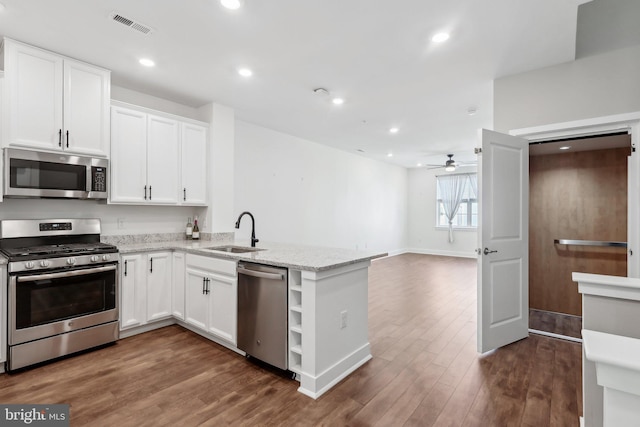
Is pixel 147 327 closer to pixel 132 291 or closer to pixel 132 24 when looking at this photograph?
pixel 132 291

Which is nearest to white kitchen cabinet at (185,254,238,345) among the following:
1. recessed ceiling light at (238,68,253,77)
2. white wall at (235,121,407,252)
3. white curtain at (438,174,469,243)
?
white wall at (235,121,407,252)

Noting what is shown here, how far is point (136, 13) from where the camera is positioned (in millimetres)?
2244

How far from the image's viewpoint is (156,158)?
3.57 meters

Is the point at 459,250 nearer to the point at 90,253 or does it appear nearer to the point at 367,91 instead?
the point at 367,91

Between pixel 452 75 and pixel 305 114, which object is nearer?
pixel 452 75

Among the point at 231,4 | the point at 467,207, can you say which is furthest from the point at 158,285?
the point at 467,207

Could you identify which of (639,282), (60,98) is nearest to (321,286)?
(639,282)

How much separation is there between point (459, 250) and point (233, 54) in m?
8.32

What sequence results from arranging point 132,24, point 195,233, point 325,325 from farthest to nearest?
point 195,233
point 132,24
point 325,325

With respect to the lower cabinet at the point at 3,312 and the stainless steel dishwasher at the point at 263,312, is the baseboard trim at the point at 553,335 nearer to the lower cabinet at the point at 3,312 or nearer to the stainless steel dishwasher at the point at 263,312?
the stainless steel dishwasher at the point at 263,312

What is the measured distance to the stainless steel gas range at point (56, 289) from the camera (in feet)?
7.97

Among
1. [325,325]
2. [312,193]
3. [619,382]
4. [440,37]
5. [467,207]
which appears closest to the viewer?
[619,382]

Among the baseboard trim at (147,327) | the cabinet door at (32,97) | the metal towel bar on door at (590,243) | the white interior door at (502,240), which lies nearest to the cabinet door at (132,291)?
the baseboard trim at (147,327)

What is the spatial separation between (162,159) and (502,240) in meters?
3.85
